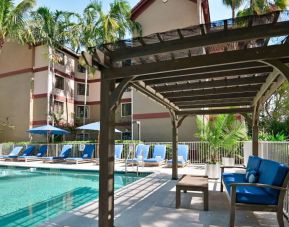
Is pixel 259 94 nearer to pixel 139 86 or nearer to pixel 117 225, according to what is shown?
pixel 139 86

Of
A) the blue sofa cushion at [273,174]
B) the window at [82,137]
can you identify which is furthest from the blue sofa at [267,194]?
the window at [82,137]

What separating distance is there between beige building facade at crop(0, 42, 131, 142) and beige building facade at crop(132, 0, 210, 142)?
5.61 m

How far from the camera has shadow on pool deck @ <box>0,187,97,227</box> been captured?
6.49 m

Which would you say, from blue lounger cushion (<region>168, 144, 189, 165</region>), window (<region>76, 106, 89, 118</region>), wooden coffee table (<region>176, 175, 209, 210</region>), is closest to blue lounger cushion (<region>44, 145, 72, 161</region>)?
blue lounger cushion (<region>168, 144, 189, 165</region>)

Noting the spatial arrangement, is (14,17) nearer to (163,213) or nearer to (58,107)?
(58,107)

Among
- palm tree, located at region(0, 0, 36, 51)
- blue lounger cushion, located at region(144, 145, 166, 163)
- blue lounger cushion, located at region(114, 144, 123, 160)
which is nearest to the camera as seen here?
blue lounger cushion, located at region(144, 145, 166, 163)

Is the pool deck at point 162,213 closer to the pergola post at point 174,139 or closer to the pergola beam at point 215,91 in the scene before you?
the pergola post at point 174,139

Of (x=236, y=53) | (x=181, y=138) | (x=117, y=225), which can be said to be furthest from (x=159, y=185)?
(x=181, y=138)

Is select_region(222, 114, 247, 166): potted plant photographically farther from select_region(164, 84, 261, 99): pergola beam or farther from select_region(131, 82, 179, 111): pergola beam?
select_region(164, 84, 261, 99): pergola beam

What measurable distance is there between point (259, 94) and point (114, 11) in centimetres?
1531

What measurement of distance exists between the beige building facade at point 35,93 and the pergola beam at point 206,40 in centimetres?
2126

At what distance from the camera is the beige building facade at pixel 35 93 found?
82.7ft

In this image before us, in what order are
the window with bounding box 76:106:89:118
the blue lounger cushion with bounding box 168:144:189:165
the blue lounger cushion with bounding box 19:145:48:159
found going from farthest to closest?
the window with bounding box 76:106:89:118, the blue lounger cushion with bounding box 19:145:48:159, the blue lounger cushion with bounding box 168:144:189:165

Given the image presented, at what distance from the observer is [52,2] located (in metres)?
24.7
